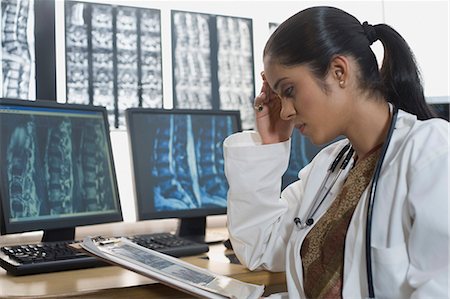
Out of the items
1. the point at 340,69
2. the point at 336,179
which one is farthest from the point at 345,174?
the point at 340,69

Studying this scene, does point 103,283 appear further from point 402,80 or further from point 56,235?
point 402,80

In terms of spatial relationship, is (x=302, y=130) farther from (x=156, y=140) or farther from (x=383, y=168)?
(x=156, y=140)

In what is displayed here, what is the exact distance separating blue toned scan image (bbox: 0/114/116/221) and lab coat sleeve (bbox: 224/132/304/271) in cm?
39

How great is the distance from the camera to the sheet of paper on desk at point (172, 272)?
3.76 ft

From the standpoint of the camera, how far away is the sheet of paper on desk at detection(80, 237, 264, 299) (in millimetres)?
1146

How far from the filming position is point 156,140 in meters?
1.82

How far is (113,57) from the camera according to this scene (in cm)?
203

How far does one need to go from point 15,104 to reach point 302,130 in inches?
29.3

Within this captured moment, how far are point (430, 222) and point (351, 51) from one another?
1.34ft

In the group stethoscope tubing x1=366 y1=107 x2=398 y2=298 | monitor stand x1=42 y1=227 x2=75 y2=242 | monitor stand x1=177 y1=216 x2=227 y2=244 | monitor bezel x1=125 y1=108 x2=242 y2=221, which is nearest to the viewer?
stethoscope tubing x1=366 y1=107 x2=398 y2=298

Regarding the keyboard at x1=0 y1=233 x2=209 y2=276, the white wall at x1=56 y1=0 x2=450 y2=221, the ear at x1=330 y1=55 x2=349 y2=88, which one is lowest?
the keyboard at x1=0 y1=233 x2=209 y2=276

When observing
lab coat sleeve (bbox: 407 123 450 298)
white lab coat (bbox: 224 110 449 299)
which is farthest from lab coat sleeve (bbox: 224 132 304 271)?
lab coat sleeve (bbox: 407 123 450 298)

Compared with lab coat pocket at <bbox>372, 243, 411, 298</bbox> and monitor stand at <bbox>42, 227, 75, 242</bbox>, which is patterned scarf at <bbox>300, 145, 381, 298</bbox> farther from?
monitor stand at <bbox>42, 227, 75, 242</bbox>

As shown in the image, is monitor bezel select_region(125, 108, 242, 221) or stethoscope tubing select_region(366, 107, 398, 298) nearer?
stethoscope tubing select_region(366, 107, 398, 298)
